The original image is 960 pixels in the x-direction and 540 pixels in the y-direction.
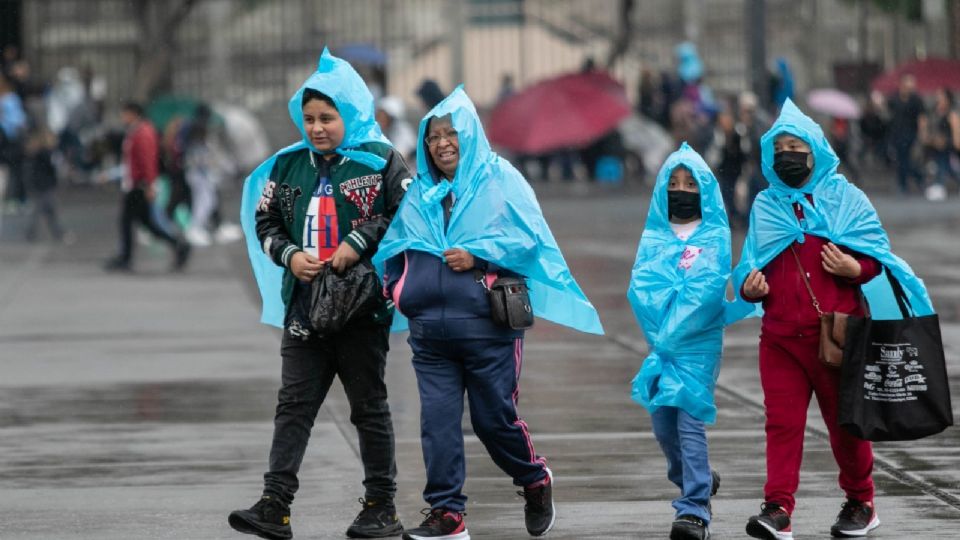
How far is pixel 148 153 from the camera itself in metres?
19.2

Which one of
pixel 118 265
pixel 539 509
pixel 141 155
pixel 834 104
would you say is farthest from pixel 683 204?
pixel 834 104

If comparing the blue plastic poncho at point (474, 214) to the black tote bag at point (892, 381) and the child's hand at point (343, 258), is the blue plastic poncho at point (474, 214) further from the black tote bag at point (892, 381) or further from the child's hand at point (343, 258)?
the black tote bag at point (892, 381)

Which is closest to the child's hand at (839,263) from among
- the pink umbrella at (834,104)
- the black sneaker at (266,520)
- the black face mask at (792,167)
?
the black face mask at (792,167)

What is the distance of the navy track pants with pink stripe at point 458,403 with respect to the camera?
23.4ft

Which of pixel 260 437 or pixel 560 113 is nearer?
pixel 260 437

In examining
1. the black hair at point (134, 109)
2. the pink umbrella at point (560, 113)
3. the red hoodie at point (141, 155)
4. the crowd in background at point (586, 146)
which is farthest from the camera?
the pink umbrella at point (560, 113)

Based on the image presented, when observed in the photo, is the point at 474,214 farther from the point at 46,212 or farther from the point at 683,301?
the point at 46,212

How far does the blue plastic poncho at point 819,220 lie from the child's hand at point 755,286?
81 mm

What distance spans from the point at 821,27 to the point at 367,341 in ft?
102

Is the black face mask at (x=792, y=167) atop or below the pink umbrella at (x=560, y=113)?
atop

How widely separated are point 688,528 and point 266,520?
1421mm

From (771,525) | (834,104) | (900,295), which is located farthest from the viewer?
(834,104)

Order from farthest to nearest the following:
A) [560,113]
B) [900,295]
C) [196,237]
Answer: [560,113] → [196,237] → [900,295]

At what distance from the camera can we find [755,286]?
714 centimetres
